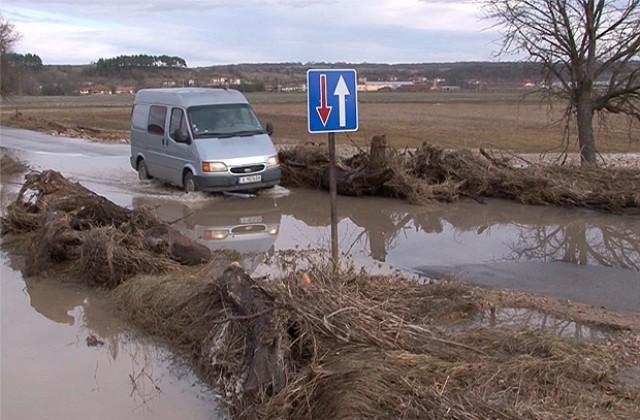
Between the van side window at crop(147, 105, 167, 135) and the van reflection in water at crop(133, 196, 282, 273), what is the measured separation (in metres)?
1.85

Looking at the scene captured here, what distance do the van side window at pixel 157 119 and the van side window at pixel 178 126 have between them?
1.38 ft

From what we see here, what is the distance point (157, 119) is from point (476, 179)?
758 centimetres

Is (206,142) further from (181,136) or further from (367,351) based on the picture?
(367,351)

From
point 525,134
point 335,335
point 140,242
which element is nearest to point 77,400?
point 335,335

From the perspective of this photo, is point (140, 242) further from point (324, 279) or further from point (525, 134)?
point (525, 134)

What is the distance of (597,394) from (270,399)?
2.30 metres

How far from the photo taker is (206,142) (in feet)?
A: 52.1

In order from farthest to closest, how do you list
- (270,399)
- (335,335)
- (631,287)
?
(631,287)
(335,335)
(270,399)

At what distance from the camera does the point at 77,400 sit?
5.90 meters

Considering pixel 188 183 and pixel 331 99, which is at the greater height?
pixel 331 99

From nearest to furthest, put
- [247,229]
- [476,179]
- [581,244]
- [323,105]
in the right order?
[323,105] → [581,244] → [247,229] → [476,179]

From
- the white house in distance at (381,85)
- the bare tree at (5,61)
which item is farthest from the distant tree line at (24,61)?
the white house in distance at (381,85)

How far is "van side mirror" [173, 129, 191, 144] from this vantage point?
53.0 ft

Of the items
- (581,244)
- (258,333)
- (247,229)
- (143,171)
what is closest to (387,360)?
(258,333)
